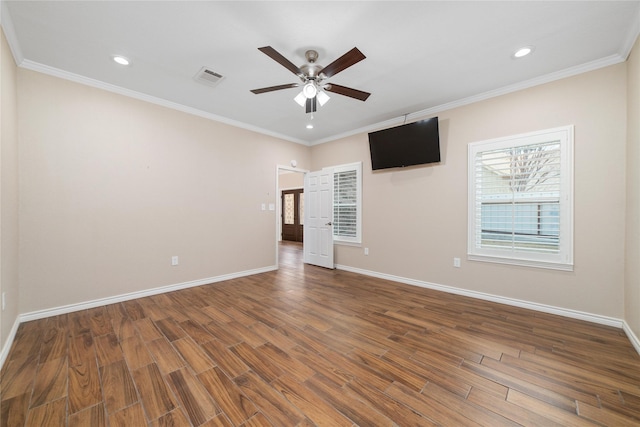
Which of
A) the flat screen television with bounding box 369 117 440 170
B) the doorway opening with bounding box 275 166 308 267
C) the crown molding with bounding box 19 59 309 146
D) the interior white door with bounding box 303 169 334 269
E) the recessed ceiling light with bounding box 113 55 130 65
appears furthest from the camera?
the doorway opening with bounding box 275 166 308 267

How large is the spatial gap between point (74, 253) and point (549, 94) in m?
5.95

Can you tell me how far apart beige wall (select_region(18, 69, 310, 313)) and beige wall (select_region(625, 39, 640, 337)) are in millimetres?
4833

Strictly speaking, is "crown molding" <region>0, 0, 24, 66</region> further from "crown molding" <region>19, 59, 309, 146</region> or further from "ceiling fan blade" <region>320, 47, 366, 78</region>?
"ceiling fan blade" <region>320, 47, 366, 78</region>

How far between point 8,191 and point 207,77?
2200 millimetres

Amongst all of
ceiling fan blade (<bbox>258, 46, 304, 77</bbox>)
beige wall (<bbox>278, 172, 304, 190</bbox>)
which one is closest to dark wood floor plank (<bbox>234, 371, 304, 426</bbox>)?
ceiling fan blade (<bbox>258, 46, 304, 77</bbox>)

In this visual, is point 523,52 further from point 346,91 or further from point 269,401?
point 269,401

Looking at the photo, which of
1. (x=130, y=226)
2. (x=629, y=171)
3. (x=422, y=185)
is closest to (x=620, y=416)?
(x=629, y=171)

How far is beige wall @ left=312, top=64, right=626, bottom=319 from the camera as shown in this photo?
103 inches

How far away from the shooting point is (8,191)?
90.0 inches

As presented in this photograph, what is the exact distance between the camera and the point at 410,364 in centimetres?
197

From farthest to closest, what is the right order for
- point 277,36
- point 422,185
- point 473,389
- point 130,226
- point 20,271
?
1. point 422,185
2. point 130,226
3. point 20,271
4. point 277,36
5. point 473,389

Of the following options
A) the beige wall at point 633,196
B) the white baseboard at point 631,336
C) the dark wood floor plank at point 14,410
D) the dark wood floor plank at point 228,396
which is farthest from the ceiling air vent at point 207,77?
the white baseboard at point 631,336

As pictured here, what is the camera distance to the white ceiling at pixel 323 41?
199cm

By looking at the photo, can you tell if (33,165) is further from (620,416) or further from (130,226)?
(620,416)
